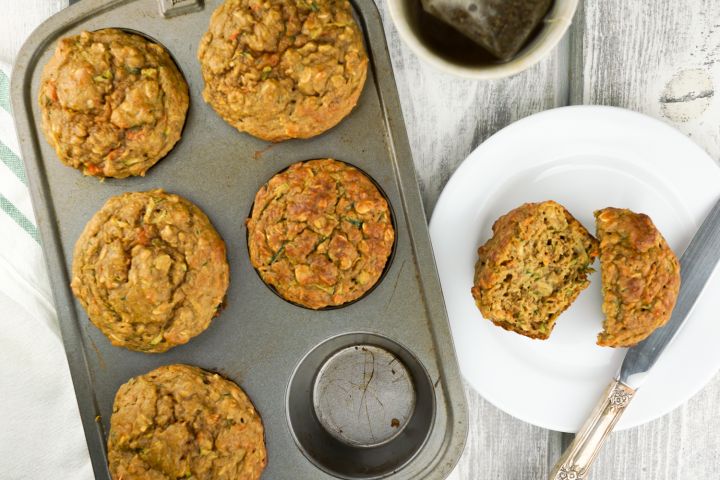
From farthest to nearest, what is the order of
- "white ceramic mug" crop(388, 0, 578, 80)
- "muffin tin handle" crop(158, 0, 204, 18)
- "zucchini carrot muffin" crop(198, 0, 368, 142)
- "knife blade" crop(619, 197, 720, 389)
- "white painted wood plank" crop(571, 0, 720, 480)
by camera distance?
"white painted wood plank" crop(571, 0, 720, 480) → "knife blade" crop(619, 197, 720, 389) → "muffin tin handle" crop(158, 0, 204, 18) → "zucchini carrot muffin" crop(198, 0, 368, 142) → "white ceramic mug" crop(388, 0, 578, 80)

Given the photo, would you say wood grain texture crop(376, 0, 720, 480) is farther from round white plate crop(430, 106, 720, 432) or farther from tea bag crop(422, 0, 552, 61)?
tea bag crop(422, 0, 552, 61)

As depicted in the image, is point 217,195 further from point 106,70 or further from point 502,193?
point 502,193

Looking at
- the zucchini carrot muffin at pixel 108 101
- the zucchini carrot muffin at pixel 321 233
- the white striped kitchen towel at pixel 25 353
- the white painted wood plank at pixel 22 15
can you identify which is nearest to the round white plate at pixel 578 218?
the zucchini carrot muffin at pixel 321 233

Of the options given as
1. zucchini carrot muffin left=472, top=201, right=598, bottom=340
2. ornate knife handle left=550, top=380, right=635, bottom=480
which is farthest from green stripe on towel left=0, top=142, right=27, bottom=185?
ornate knife handle left=550, top=380, right=635, bottom=480

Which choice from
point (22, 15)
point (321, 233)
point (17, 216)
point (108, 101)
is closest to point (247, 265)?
point (321, 233)

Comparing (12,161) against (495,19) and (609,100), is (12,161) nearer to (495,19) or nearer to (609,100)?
(495,19)
